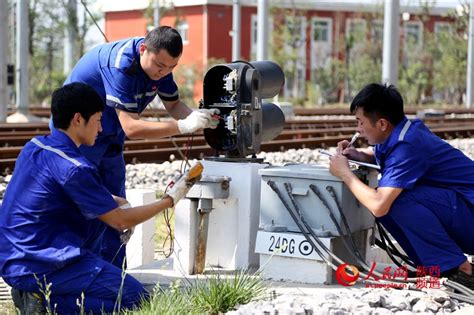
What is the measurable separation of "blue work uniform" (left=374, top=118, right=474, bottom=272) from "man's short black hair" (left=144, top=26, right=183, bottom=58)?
1404 mm

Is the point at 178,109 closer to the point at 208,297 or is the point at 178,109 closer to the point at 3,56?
the point at 208,297

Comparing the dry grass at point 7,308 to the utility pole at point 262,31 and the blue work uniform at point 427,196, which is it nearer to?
the blue work uniform at point 427,196

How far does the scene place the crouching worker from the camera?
5.27m

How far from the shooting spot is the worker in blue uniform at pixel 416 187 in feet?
19.7

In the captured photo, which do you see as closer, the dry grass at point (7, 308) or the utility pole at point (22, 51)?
the dry grass at point (7, 308)

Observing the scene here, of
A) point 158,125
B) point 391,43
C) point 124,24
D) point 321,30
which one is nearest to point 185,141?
point 391,43

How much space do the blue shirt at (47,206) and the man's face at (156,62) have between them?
3.70 feet

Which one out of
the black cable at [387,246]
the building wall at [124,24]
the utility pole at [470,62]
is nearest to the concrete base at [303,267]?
the black cable at [387,246]

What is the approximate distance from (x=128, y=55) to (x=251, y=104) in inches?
34.8

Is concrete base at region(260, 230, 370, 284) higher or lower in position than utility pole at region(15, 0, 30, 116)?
lower

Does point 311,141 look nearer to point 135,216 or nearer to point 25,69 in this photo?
point 25,69

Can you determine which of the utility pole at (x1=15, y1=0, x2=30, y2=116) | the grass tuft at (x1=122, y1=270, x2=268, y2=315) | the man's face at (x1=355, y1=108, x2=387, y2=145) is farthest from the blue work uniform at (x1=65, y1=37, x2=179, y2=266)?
the utility pole at (x1=15, y1=0, x2=30, y2=116)

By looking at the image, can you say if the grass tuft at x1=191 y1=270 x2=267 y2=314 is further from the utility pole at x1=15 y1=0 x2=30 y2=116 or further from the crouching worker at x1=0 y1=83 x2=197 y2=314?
the utility pole at x1=15 y1=0 x2=30 y2=116

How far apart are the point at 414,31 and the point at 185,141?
154 ft
